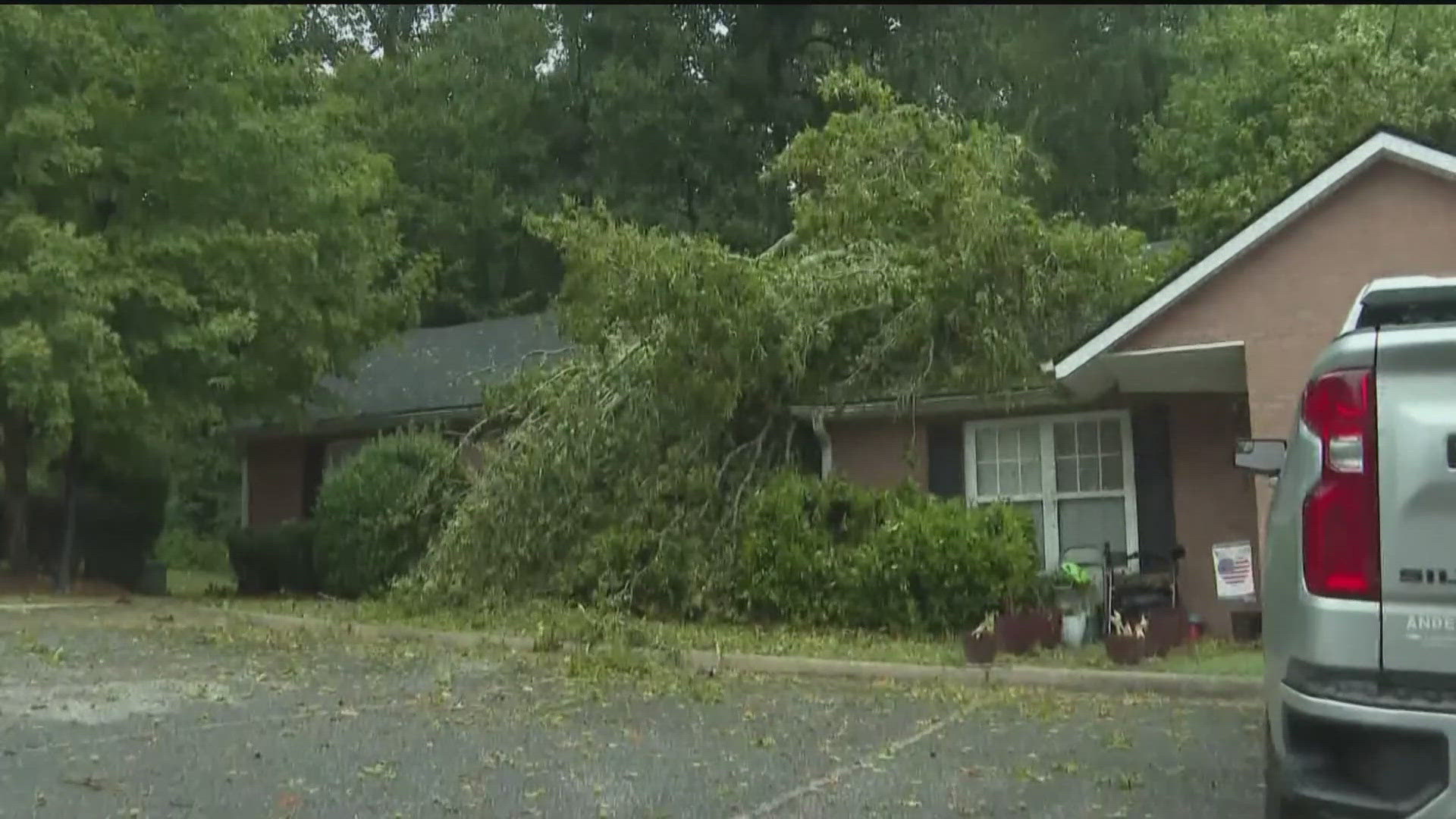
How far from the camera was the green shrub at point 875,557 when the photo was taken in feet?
41.7

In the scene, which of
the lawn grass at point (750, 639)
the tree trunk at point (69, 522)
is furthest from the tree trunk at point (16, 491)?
the lawn grass at point (750, 639)

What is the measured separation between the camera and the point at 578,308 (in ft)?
48.1

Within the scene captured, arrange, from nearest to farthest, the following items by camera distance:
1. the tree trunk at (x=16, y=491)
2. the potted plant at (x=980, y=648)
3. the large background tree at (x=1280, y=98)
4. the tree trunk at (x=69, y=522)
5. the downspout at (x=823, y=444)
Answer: the potted plant at (x=980, y=648) → the downspout at (x=823, y=444) → the tree trunk at (x=69, y=522) → the tree trunk at (x=16, y=491) → the large background tree at (x=1280, y=98)

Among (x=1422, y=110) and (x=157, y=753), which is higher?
(x=1422, y=110)

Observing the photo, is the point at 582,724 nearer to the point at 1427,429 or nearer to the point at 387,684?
the point at 387,684

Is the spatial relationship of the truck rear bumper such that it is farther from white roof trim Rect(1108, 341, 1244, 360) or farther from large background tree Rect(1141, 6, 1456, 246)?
large background tree Rect(1141, 6, 1456, 246)

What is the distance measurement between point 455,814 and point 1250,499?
9417 millimetres

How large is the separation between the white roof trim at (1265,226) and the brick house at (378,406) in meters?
9.38

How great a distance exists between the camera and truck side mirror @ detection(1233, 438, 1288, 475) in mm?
5039

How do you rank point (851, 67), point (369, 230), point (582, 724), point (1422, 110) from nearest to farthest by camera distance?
point (582, 724) → point (851, 67) → point (369, 230) → point (1422, 110)

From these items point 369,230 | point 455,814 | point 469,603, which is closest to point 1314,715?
point 455,814

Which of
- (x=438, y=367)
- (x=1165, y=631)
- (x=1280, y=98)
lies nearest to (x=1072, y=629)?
(x=1165, y=631)

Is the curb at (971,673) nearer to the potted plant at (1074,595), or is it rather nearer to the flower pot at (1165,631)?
the flower pot at (1165,631)

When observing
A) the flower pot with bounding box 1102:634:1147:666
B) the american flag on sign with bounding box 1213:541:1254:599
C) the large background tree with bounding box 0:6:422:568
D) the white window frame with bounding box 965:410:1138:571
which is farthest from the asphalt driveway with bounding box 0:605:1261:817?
the large background tree with bounding box 0:6:422:568
